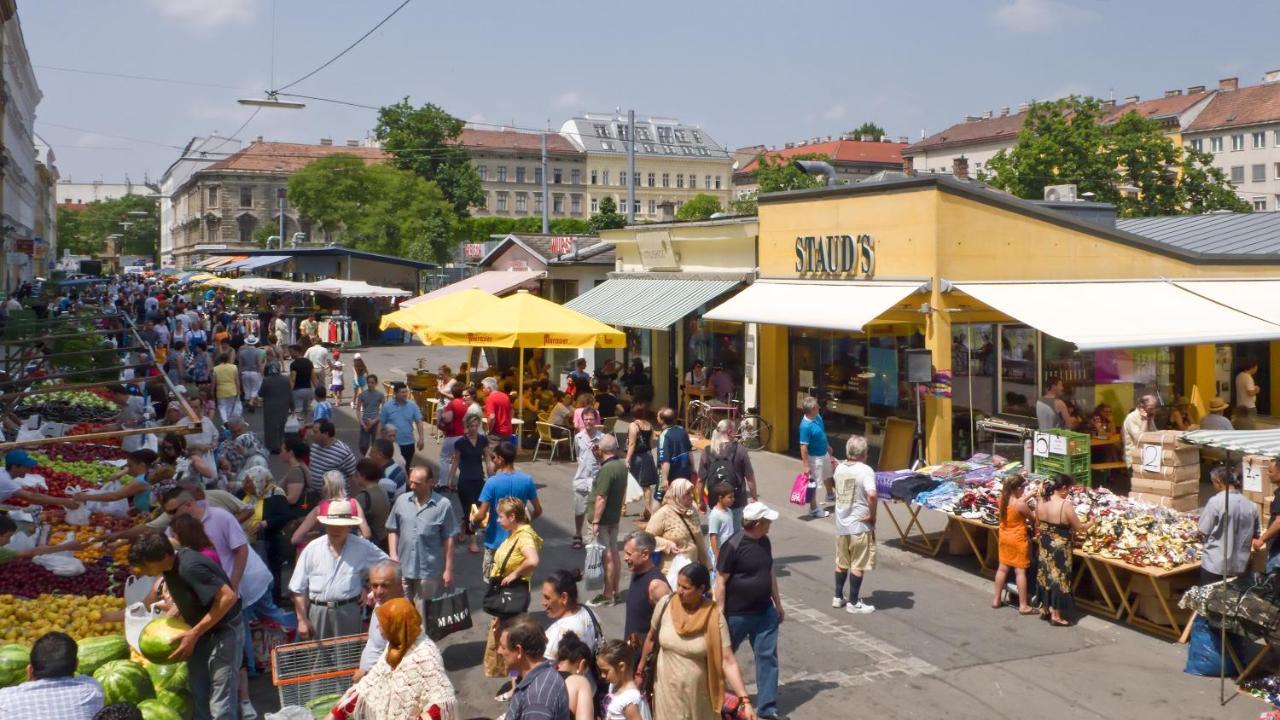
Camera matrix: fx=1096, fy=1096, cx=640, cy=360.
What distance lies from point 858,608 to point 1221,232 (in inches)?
568

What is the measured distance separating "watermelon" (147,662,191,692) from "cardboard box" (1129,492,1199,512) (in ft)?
30.9

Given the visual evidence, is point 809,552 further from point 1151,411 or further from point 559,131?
point 559,131

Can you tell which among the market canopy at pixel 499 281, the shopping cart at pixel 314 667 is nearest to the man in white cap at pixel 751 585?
the shopping cart at pixel 314 667

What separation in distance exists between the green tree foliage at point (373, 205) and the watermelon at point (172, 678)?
54.4 meters

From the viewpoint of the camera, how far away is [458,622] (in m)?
7.98

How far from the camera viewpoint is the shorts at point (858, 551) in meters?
9.83

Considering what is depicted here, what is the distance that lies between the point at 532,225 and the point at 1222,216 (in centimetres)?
7379

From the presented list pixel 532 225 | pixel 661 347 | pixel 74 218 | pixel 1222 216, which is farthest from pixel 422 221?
pixel 74 218

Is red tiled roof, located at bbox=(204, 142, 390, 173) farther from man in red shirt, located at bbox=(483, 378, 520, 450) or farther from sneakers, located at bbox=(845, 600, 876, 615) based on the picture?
sneakers, located at bbox=(845, 600, 876, 615)

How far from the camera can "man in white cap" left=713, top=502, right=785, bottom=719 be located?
7219mm

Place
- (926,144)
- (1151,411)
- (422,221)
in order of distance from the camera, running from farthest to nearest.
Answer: (926,144)
(422,221)
(1151,411)

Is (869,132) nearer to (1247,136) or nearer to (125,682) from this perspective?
(1247,136)

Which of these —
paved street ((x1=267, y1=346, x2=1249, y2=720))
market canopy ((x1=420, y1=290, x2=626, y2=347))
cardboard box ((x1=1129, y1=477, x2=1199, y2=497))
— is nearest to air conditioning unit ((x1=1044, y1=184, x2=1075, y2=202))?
market canopy ((x1=420, y1=290, x2=626, y2=347))

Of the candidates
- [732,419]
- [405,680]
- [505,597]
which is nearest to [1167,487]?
[505,597]
